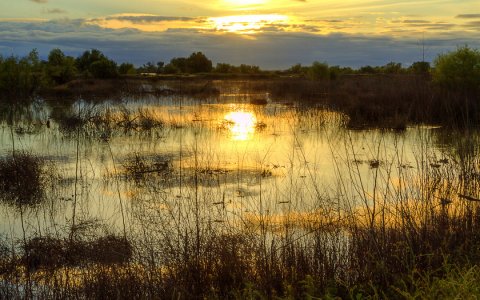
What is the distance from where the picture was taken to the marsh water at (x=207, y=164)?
9766 mm

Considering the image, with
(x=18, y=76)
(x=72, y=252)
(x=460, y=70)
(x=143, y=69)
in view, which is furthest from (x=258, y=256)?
(x=143, y=69)

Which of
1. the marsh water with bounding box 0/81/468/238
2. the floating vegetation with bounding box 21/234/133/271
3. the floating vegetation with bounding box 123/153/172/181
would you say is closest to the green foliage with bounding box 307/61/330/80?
the marsh water with bounding box 0/81/468/238

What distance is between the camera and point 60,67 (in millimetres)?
40844

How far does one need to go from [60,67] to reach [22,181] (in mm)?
30449

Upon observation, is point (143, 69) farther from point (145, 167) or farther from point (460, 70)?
point (145, 167)

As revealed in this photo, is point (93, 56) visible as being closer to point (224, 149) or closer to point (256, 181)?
point (224, 149)

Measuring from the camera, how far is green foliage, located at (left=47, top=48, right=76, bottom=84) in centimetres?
4020

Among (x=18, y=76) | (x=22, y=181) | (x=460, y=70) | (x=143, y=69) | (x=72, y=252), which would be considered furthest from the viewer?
(x=143, y=69)

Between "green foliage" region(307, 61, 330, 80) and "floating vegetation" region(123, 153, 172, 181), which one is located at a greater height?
"green foliage" region(307, 61, 330, 80)

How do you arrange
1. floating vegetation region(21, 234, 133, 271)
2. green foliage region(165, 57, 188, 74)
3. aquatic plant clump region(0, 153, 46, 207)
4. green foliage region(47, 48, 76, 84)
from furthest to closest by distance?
1. green foliage region(165, 57, 188, 74)
2. green foliage region(47, 48, 76, 84)
3. aquatic plant clump region(0, 153, 46, 207)
4. floating vegetation region(21, 234, 133, 271)

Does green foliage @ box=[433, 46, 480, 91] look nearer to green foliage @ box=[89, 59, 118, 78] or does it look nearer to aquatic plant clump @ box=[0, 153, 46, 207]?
aquatic plant clump @ box=[0, 153, 46, 207]

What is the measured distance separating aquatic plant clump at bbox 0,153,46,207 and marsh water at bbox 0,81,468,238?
0.27 metres

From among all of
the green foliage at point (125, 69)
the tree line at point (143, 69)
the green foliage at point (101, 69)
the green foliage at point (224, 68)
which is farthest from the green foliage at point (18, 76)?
the green foliage at point (224, 68)

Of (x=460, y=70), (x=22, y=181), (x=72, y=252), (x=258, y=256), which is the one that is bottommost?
(x=72, y=252)
